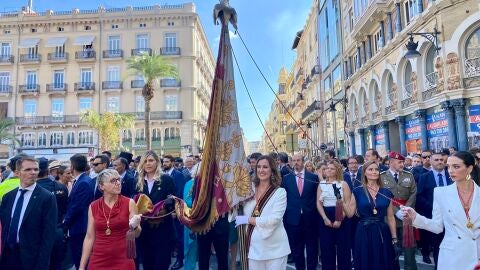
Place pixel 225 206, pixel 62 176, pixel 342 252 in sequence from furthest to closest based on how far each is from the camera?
1. pixel 62 176
2. pixel 342 252
3. pixel 225 206

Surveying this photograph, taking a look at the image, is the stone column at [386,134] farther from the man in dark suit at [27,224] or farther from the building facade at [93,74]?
the building facade at [93,74]

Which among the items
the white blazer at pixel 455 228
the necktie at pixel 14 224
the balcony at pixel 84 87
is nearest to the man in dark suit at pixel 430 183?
the white blazer at pixel 455 228

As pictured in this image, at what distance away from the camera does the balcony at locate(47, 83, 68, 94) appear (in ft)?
143

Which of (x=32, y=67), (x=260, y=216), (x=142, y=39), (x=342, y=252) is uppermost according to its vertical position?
(x=142, y=39)

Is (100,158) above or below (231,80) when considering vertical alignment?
below

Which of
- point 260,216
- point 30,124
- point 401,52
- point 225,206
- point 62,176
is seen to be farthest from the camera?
point 30,124

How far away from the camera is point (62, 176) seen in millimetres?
7281

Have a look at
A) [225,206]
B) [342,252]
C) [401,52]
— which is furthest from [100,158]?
[401,52]

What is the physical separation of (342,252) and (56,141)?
4420 cm

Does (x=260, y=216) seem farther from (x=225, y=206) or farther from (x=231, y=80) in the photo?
(x=231, y=80)

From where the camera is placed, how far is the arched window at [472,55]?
15375mm

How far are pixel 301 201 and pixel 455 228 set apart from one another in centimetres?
301

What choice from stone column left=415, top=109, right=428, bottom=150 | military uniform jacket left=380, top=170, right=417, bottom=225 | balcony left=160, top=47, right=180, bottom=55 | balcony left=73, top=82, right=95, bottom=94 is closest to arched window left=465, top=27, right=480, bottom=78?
stone column left=415, top=109, right=428, bottom=150

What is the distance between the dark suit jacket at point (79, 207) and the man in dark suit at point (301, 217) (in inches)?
124
